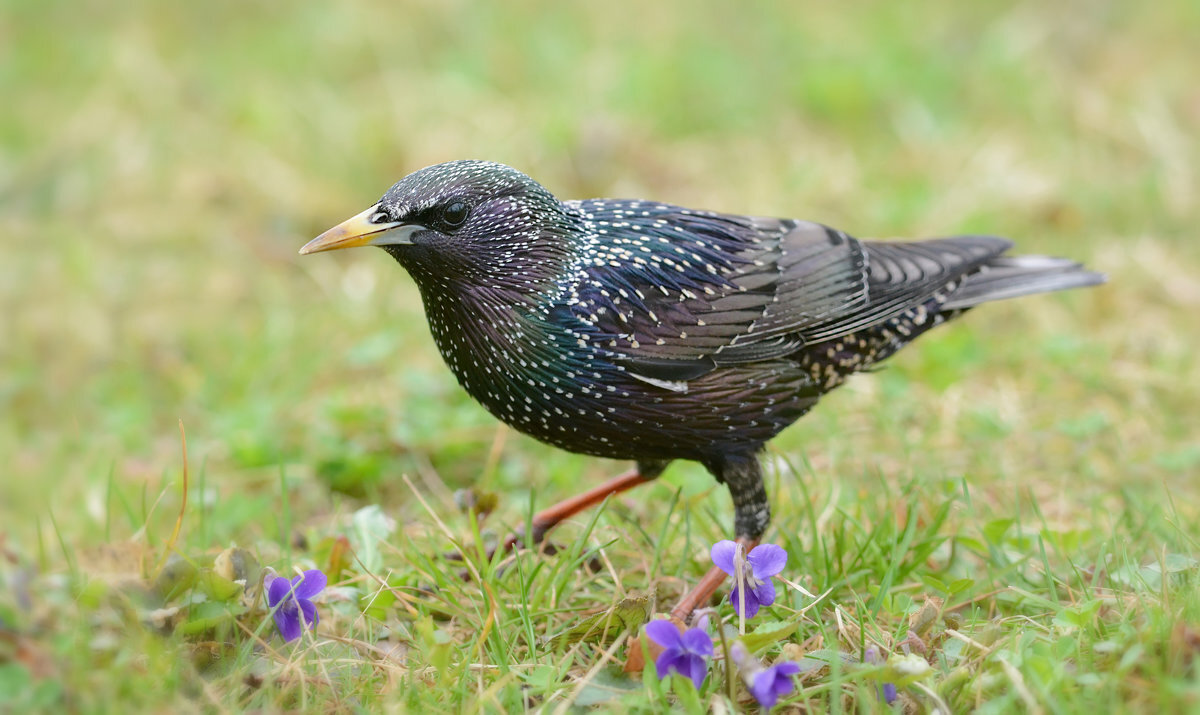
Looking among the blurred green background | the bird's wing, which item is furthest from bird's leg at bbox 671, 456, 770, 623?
the blurred green background

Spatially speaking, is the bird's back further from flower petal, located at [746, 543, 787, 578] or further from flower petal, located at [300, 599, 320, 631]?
flower petal, located at [300, 599, 320, 631]

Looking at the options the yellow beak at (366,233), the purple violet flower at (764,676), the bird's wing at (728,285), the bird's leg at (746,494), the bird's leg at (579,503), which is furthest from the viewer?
the bird's leg at (579,503)

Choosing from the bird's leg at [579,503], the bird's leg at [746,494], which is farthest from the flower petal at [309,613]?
the bird's leg at [746,494]

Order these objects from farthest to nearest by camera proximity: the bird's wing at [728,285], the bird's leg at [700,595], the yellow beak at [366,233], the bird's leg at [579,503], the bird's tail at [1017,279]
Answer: the bird's tail at [1017,279], the bird's leg at [579,503], the bird's wing at [728,285], the bird's leg at [700,595], the yellow beak at [366,233]

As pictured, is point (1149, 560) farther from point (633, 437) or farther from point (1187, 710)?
point (633, 437)

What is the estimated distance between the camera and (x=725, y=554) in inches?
110

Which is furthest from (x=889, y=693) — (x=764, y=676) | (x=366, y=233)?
(x=366, y=233)

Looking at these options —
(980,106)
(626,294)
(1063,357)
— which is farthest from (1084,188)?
(626,294)

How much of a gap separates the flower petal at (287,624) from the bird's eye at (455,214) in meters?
1.10

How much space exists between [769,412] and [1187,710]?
1433 millimetres

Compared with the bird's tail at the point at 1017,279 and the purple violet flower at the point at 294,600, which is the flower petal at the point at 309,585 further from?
the bird's tail at the point at 1017,279

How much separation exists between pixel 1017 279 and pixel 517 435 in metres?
2.01

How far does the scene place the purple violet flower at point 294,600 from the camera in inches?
114

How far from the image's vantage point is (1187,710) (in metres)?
2.34
